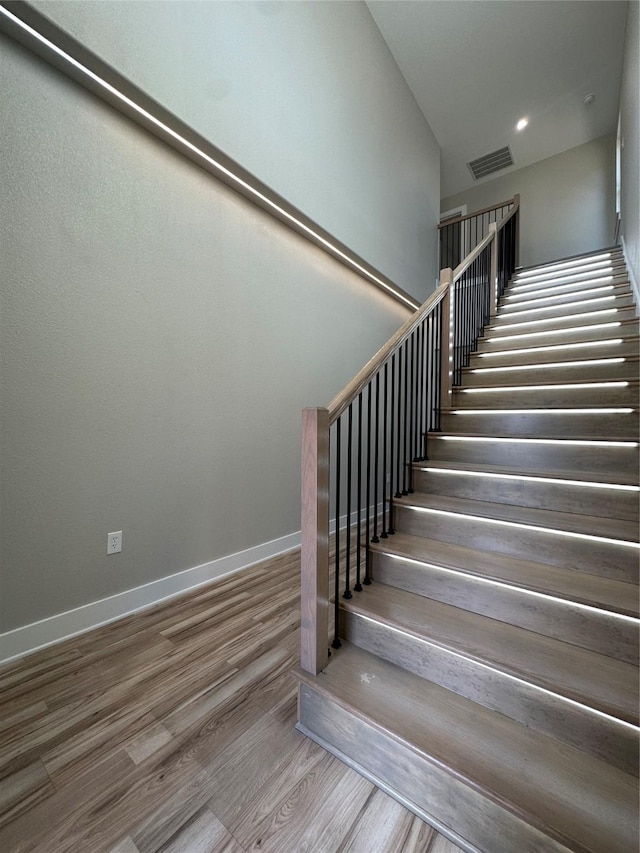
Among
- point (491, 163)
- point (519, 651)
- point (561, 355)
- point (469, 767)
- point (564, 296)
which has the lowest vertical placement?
point (469, 767)

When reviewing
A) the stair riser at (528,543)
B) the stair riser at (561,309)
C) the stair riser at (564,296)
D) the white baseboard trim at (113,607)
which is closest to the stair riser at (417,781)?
the stair riser at (528,543)

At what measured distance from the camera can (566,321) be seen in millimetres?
3166

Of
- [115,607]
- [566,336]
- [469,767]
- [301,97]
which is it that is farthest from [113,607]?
[301,97]

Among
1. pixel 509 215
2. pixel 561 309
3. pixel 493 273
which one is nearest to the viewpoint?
pixel 561 309

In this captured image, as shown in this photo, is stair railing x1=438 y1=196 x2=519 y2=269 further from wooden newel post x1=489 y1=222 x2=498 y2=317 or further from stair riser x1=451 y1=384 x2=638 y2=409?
stair riser x1=451 y1=384 x2=638 y2=409

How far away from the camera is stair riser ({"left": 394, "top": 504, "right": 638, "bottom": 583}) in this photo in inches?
55.5

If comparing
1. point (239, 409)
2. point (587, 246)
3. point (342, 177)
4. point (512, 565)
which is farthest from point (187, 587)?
point (587, 246)

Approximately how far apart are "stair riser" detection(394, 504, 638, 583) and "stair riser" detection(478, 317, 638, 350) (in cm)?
191

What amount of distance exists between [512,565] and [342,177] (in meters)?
3.56

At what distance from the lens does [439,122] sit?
5.26m

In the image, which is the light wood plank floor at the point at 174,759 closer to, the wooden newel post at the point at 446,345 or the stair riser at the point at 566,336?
the wooden newel post at the point at 446,345

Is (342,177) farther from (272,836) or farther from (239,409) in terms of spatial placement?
(272,836)

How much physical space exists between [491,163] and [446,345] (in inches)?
221

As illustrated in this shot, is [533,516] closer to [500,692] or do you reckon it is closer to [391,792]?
[500,692]
